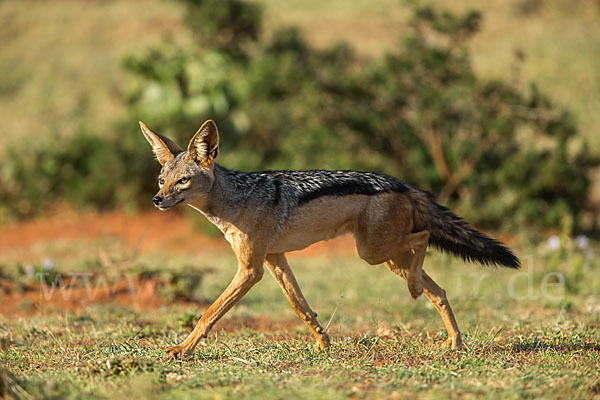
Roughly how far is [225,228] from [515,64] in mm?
11105

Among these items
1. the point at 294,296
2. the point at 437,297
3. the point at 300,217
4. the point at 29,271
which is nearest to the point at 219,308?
the point at 294,296

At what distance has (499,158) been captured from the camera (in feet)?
53.0

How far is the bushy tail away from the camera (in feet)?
21.1

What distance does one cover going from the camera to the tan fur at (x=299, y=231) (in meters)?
5.76

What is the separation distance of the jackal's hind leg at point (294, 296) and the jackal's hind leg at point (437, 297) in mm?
966

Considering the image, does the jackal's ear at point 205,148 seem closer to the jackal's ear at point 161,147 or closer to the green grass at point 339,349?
the jackal's ear at point 161,147

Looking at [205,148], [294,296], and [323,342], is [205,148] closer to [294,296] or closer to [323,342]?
[294,296]

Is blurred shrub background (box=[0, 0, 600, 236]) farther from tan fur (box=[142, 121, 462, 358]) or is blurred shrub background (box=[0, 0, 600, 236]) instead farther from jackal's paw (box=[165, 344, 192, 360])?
jackal's paw (box=[165, 344, 192, 360])

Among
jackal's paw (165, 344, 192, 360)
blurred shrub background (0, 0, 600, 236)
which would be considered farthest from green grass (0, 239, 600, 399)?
blurred shrub background (0, 0, 600, 236)

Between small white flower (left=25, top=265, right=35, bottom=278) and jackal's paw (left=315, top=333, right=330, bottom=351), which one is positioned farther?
small white flower (left=25, top=265, right=35, bottom=278)

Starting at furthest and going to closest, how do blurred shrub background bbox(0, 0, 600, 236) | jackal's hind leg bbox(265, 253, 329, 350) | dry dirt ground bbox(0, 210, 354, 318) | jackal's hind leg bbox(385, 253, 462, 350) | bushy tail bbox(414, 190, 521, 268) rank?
blurred shrub background bbox(0, 0, 600, 236) < dry dirt ground bbox(0, 210, 354, 318) < bushy tail bbox(414, 190, 521, 268) < jackal's hind leg bbox(265, 253, 329, 350) < jackal's hind leg bbox(385, 253, 462, 350)

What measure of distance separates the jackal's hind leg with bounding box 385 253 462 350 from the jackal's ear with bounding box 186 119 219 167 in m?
2.06

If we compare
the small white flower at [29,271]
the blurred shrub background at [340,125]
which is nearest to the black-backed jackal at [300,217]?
the small white flower at [29,271]

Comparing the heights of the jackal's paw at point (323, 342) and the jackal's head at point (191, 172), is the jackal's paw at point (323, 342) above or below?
below
